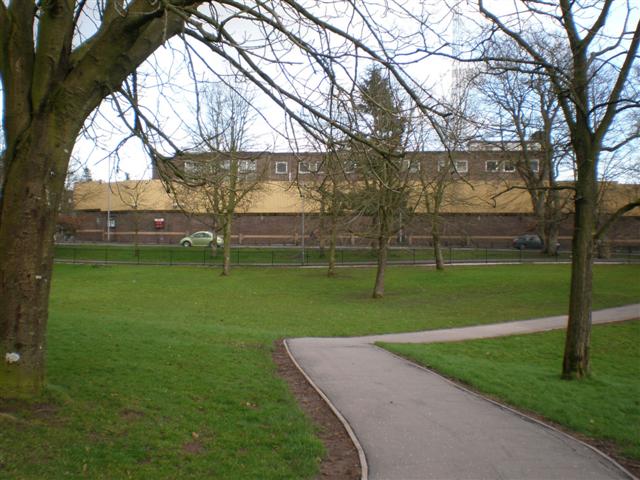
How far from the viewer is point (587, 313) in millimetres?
10992

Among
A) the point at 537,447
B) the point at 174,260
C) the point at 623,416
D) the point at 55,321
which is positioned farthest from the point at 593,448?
the point at 174,260

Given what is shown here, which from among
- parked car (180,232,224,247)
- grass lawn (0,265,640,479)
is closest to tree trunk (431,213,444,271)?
grass lawn (0,265,640,479)

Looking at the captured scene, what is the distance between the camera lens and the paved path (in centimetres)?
531

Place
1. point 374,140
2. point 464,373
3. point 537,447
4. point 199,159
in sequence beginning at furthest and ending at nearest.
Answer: point 464,373 < point 199,159 < point 374,140 < point 537,447

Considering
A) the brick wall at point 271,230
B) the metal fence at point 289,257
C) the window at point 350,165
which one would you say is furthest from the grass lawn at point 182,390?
the brick wall at point 271,230

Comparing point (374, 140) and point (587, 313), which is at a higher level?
point (374, 140)

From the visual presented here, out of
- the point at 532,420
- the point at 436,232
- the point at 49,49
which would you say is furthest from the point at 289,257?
the point at 49,49

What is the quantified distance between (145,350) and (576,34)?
9445 mm

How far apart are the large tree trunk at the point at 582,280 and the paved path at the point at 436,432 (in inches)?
122

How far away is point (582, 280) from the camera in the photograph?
35.8 ft

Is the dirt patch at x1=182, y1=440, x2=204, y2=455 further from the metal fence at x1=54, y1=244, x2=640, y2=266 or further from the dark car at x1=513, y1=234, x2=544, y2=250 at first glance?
the dark car at x1=513, y1=234, x2=544, y2=250

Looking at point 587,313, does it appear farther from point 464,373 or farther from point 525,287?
point 525,287

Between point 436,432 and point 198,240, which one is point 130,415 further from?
point 198,240

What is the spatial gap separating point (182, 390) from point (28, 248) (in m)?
2.71
